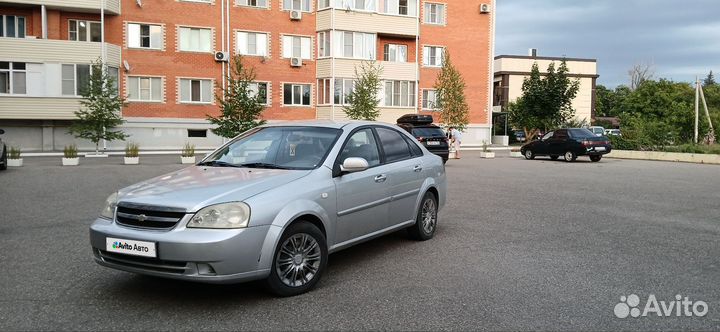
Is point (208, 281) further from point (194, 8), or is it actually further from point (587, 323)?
point (194, 8)

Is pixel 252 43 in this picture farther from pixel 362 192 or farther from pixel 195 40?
pixel 362 192

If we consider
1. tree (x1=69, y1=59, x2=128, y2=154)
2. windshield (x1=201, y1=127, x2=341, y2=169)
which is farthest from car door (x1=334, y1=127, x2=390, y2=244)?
tree (x1=69, y1=59, x2=128, y2=154)

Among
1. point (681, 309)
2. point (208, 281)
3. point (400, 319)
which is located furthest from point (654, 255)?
point (208, 281)

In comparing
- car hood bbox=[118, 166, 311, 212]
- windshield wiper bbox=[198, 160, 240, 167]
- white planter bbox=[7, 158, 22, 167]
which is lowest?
white planter bbox=[7, 158, 22, 167]

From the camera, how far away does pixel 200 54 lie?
34562 mm

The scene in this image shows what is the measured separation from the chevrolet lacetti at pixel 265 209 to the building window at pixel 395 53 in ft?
110

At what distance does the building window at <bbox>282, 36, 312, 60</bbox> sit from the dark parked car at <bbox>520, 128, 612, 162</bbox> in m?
17.0

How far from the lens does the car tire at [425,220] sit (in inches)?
280

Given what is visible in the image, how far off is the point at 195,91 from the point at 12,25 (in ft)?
33.7

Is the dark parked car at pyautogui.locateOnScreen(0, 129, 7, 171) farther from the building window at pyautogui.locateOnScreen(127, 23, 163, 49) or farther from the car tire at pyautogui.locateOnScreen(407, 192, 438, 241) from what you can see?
the car tire at pyautogui.locateOnScreen(407, 192, 438, 241)

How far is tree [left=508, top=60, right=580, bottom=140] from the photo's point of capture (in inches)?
1553

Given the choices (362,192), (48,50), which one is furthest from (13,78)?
(362,192)

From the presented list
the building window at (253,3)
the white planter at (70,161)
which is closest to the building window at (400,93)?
the building window at (253,3)

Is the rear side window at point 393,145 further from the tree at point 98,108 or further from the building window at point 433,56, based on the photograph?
the building window at point 433,56
